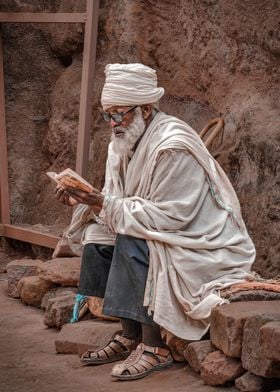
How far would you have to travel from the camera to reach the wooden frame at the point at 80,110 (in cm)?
791

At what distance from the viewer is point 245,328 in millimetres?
5082

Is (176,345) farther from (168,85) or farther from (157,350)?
(168,85)

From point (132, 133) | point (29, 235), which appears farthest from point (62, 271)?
point (132, 133)

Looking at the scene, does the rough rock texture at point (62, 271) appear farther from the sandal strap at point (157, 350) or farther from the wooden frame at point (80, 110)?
the sandal strap at point (157, 350)

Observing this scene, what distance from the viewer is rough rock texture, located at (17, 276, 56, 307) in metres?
7.53

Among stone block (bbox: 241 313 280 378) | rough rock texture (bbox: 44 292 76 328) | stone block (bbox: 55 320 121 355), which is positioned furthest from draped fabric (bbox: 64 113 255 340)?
rough rock texture (bbox: 44 292 76 328)

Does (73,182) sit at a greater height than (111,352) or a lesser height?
greater

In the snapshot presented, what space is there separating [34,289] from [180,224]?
2.26m

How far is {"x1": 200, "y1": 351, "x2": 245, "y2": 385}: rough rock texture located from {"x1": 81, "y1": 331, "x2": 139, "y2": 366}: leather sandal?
27.8 inches

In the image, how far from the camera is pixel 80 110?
7.96m

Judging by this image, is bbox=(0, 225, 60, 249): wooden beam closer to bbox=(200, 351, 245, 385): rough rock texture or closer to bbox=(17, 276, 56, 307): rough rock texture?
bbox=(17, 276, 56, 307): rough rock texture

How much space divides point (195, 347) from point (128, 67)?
1.60m

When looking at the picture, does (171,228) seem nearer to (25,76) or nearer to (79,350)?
(79,350)

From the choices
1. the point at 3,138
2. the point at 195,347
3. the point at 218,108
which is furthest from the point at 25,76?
the point at 195,347
